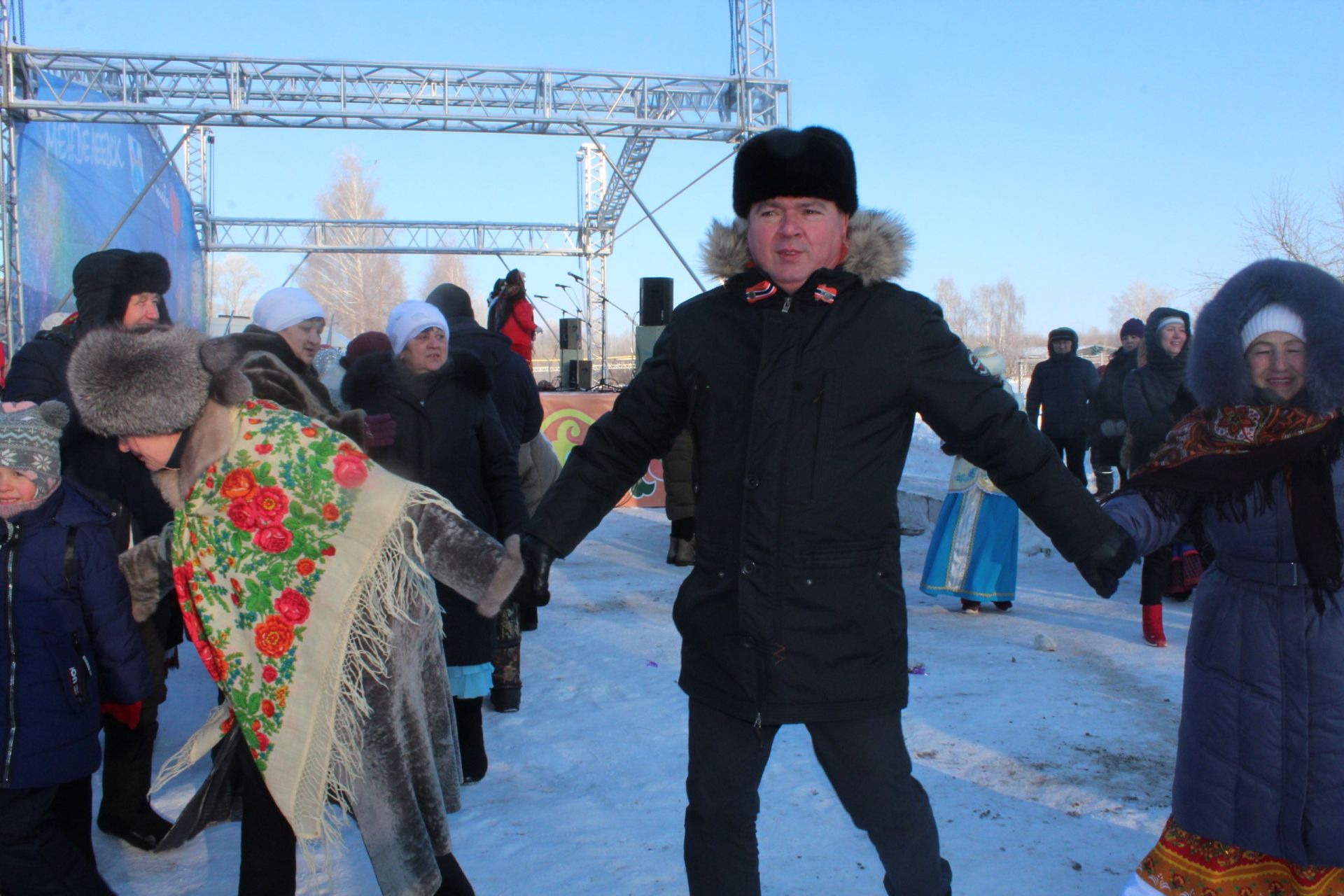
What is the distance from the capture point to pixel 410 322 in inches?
143

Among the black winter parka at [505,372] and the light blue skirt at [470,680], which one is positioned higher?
the black winter parka at [505,372]

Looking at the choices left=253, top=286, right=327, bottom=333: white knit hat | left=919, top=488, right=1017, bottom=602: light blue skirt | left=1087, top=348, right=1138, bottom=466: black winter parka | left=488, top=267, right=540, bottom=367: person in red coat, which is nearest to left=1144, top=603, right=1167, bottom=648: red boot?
left=919, top=488, right=1017, bottom=602: light blue skirt

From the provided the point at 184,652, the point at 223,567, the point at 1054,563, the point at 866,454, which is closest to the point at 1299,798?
the point at 866,454

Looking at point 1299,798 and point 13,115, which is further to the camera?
point 13,115

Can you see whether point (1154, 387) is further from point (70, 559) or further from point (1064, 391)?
point (70, 559)

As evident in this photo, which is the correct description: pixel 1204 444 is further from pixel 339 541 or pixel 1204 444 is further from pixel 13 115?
pixel 13 115

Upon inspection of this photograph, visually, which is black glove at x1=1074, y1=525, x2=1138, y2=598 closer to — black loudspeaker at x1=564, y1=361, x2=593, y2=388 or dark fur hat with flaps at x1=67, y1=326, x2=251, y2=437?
dark fur hat with flaps at x1=67, y1=326, x2=251, y2=437

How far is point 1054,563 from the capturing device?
25.1 feet

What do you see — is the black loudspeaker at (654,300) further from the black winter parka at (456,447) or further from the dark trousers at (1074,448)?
the black winter parka at (456,447)

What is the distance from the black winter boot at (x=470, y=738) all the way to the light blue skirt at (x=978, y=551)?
3.39 metres

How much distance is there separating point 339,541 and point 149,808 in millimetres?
1710

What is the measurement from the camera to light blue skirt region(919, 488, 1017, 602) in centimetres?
600

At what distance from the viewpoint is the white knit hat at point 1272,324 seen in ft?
→ 7.64

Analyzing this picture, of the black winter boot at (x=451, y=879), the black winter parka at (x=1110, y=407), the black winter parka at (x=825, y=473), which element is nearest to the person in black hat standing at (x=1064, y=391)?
the black winter parka at (x=1110, y=407)
